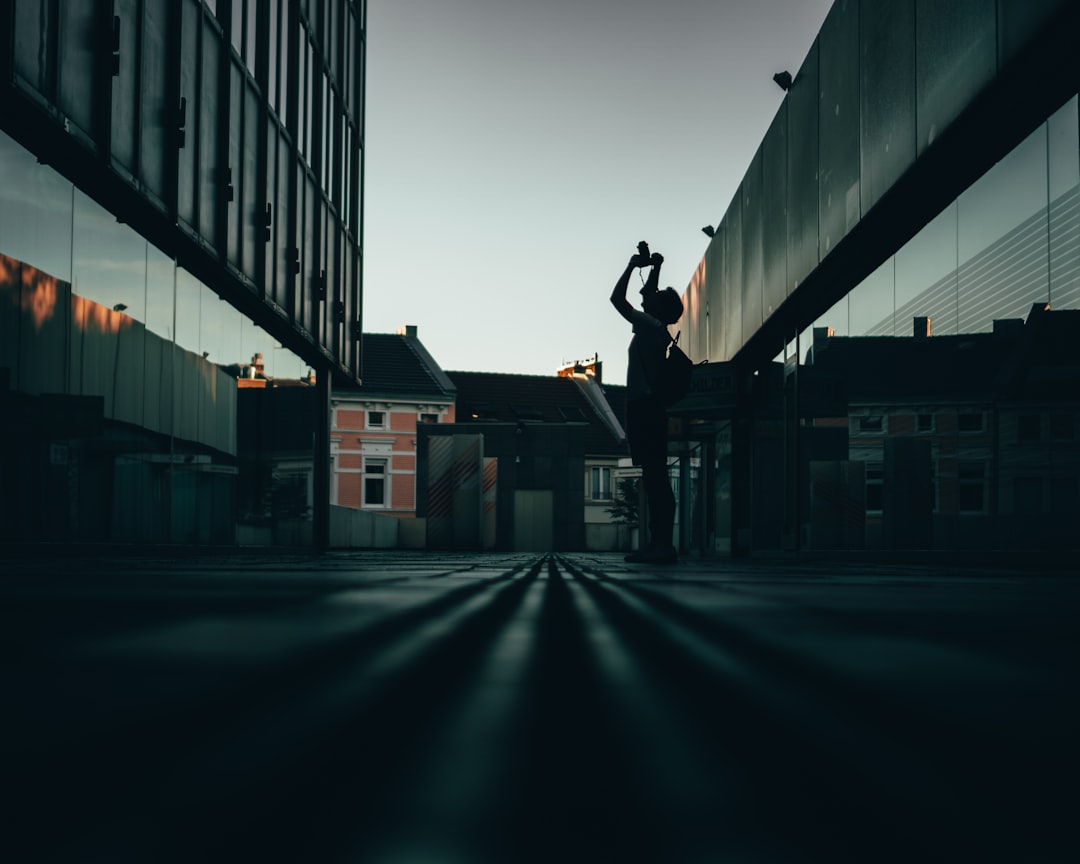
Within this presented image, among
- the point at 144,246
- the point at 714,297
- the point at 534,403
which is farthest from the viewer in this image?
the point at 534,403

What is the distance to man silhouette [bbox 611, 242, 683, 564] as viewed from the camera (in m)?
4.95

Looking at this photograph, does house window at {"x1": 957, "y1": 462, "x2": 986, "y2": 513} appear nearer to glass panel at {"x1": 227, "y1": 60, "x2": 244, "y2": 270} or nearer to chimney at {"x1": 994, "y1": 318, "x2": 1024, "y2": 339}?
A: chimney at {"x1": 994, "y1": 318, "x2": 1024, "y2": 339}

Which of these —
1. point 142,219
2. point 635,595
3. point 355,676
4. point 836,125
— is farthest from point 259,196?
point 355,676

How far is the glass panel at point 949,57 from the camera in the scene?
213 inches

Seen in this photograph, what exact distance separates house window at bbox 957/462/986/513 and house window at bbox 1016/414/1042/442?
0.78m

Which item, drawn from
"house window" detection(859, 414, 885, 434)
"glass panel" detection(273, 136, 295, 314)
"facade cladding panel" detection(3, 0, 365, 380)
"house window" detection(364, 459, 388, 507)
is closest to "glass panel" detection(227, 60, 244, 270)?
"facade cladding panel" detection(3, 0, 365, 380)

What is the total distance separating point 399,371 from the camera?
145 ft

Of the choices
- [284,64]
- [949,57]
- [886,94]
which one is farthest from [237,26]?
[949,57]

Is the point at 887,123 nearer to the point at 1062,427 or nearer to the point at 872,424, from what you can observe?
the point at 1062,427

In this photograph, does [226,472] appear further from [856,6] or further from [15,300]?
[856,6]

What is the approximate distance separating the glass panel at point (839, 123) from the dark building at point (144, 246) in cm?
558

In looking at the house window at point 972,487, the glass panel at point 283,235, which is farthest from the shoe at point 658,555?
the glass panel at point 283,235

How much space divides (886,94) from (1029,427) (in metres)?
2.96

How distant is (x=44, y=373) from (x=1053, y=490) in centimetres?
780
